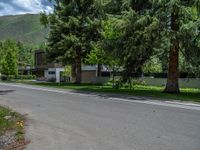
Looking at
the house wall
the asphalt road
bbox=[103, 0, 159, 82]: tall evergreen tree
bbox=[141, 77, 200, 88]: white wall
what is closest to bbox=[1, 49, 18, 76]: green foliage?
the house wall

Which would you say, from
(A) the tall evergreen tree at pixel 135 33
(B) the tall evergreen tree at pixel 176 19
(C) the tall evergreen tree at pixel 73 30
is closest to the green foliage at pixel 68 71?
(C) the tall evergreen tree at pixel 73 30

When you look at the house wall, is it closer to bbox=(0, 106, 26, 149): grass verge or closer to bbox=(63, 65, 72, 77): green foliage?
bbox=(63, 65, 72, 77): green foliage

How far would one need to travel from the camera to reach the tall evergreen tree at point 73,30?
1902 inches

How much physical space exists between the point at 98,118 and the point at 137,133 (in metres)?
3.60

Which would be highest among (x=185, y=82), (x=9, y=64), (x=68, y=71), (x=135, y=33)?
(x=135, y=33)

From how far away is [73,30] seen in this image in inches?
1966

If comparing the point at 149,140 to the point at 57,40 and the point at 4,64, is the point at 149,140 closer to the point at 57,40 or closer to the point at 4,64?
the point at 57,40

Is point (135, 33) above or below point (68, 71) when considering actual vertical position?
above

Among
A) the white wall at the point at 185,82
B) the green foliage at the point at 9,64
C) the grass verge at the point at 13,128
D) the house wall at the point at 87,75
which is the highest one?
the green foliage at the point at 9,64

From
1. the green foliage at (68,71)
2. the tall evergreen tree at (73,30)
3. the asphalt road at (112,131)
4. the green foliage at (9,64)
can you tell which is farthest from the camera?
the green foliage at (9,64)

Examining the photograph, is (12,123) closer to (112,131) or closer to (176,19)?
(112,131)

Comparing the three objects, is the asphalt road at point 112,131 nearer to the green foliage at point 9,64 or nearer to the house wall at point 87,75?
the house wall at point 87,75

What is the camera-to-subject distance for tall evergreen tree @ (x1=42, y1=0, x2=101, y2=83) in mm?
48312

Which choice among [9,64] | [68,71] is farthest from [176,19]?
[9,64]
